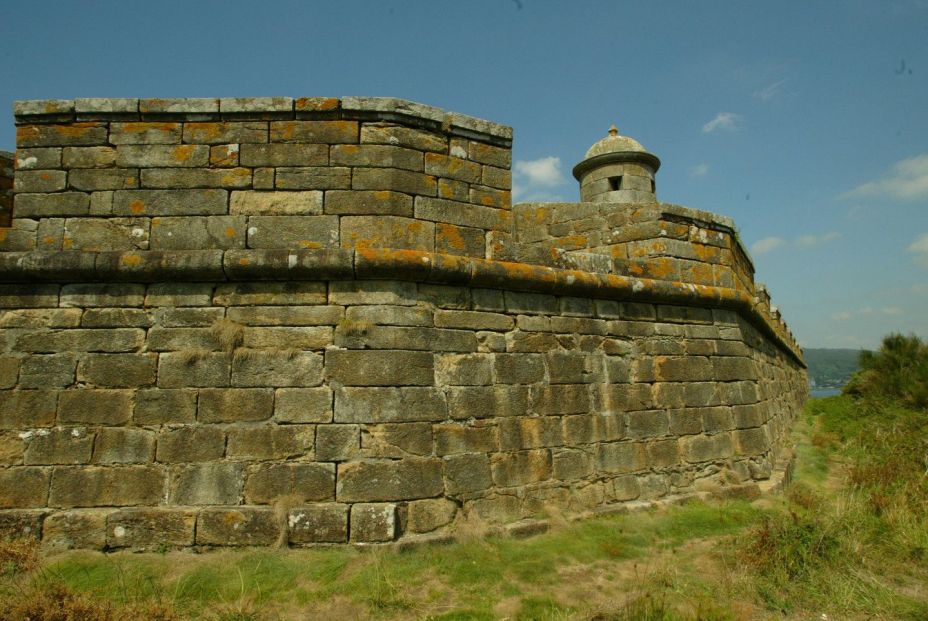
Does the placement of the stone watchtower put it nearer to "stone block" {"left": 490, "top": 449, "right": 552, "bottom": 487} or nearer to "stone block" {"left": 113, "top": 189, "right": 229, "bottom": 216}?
"stone block" {"left": 490, "top": 449, "right": 552, "bottom": 487}

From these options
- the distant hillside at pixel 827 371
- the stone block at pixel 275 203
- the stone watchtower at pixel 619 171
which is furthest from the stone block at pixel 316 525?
the distant hillside at pixel 827 371

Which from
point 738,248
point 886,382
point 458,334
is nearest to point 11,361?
point 458,334

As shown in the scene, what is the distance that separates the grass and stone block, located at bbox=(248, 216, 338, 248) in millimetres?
2278

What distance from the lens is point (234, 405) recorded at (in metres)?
4.22

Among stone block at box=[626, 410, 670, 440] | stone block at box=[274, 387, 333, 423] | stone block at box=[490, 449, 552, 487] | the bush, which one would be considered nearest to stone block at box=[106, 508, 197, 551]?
stone block at box=[274, 387, 333, 423]

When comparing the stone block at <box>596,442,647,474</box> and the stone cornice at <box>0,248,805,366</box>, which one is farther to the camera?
the stone block at <box>596,442,647,474</box>

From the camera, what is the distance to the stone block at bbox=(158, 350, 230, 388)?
4242 millimetres

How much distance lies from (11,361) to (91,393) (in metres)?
0.66

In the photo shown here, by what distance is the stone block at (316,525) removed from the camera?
396 cm

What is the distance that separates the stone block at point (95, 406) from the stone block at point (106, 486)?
0.34 meters

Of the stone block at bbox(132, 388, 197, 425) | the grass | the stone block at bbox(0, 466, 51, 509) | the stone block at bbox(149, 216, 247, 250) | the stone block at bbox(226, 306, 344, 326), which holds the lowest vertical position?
the grass

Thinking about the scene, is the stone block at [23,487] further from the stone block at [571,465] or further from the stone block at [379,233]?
the stone block at [571,465]

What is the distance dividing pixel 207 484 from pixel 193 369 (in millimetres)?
853

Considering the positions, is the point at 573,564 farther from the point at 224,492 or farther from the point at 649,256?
the point at 649,256
